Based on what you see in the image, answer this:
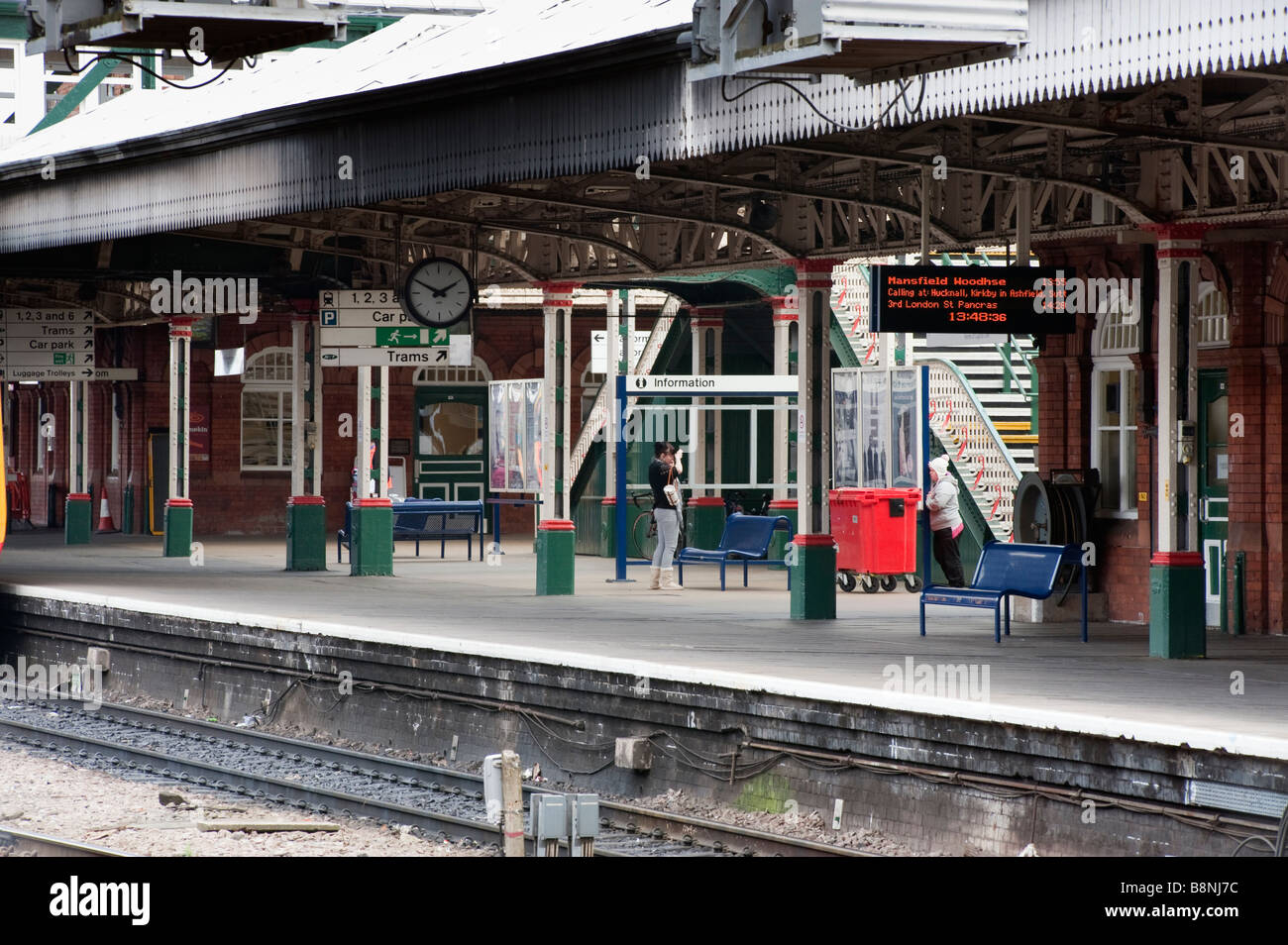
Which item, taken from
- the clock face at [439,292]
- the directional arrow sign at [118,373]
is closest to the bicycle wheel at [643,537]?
the clock face at [439,292]

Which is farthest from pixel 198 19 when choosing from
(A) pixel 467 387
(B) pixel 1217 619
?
(A) pixel 467 387

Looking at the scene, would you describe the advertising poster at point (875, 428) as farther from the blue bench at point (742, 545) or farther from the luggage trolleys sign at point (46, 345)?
the luggage trolleys sign at point (46, 345)

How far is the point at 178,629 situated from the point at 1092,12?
10.7 meters

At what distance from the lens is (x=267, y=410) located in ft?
108

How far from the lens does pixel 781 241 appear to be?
17031mm

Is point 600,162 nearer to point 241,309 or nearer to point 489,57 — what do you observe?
point 489,57

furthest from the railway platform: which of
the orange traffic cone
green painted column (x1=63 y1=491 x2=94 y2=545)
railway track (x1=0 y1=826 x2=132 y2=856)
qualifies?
the orange traffic cone

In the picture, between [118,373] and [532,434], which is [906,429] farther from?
[118,373]

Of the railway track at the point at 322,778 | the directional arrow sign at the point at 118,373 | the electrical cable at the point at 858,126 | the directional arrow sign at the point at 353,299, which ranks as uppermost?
the electrical cable at the point at 858,126

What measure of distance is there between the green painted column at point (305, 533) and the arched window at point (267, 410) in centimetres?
898

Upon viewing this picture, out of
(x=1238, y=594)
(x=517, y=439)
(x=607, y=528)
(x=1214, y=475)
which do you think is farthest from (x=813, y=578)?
(x=607, y=528)

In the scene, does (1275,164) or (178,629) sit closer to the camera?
(1275,164)

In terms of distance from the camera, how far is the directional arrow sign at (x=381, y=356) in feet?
67.7

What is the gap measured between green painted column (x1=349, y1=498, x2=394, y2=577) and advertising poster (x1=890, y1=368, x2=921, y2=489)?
6.21m
